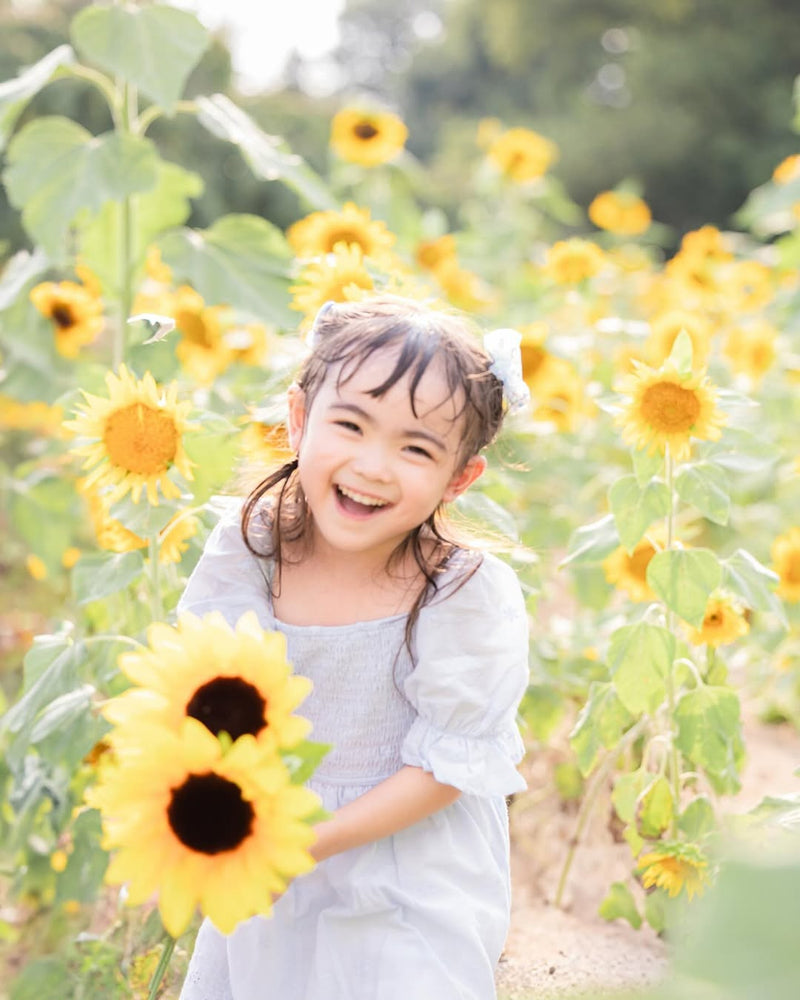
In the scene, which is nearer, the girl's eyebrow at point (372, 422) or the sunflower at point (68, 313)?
the girl's eyebrow at point (372, 422)

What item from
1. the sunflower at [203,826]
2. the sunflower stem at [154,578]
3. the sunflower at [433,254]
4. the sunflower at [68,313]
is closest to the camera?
the sunflower at [203,826]

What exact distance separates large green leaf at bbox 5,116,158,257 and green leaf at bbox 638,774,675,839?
1086 mm

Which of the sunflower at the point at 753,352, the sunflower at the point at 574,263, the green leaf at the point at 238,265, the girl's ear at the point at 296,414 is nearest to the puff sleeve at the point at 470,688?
the girl's ear at the point at 296,414

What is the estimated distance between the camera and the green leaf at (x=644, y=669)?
1458 millimetres

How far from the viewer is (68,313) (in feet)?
7.25

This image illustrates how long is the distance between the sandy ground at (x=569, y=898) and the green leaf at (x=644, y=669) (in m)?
0.33

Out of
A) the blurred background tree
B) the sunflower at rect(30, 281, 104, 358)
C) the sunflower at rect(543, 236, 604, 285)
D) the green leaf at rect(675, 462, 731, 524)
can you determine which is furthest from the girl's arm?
the blurred background tree

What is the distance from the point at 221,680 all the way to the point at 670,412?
76cm

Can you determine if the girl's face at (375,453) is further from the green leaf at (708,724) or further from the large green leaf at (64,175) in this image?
the large green leaf at (64,175)

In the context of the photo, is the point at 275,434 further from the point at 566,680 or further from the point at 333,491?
the point at 566,680

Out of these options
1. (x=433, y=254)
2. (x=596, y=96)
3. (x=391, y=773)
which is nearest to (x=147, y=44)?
(x=391, y=773)

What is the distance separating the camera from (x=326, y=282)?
1661 mm

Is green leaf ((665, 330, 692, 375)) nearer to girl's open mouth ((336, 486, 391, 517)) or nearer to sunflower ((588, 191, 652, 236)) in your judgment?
girl's open mouth ((336, 486, 391, 517))

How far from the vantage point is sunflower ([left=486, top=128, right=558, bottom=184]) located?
154 inches
